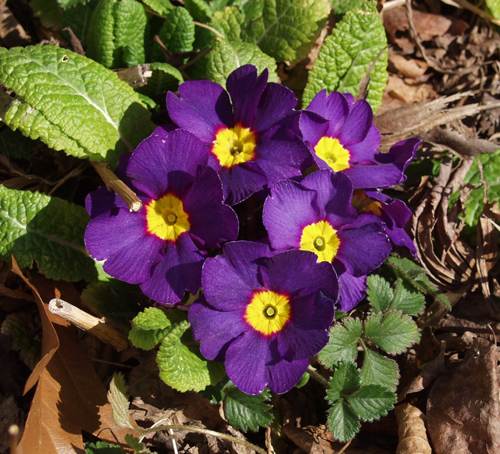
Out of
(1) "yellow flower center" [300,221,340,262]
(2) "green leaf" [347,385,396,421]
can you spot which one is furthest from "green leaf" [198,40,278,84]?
(2) "green leaf" [347,385,396,421]

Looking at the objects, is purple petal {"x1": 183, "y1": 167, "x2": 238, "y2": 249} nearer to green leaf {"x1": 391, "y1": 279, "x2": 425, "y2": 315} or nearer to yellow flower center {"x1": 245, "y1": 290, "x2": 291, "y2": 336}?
yellow flower center {"x1": 245, "y1": 290, "x2": 291, "y2": 336}

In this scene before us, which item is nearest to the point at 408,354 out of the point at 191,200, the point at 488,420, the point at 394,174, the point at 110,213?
the point at 488,420

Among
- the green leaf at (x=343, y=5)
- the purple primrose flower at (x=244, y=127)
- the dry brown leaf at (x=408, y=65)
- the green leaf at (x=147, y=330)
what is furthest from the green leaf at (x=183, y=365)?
the dry brown leaf at (x=408, y=65)

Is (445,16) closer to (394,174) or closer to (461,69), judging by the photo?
(461,69)

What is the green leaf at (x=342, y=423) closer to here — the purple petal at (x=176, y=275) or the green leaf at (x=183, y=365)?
the green leaf at (x=183, y=365)

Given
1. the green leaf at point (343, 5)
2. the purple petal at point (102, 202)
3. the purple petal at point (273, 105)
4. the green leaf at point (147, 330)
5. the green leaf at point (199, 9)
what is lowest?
the green leaf at point (147, 330)

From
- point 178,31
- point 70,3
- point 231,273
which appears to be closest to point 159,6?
point 178,31

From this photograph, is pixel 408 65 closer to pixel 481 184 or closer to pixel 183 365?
pixel 481 184
